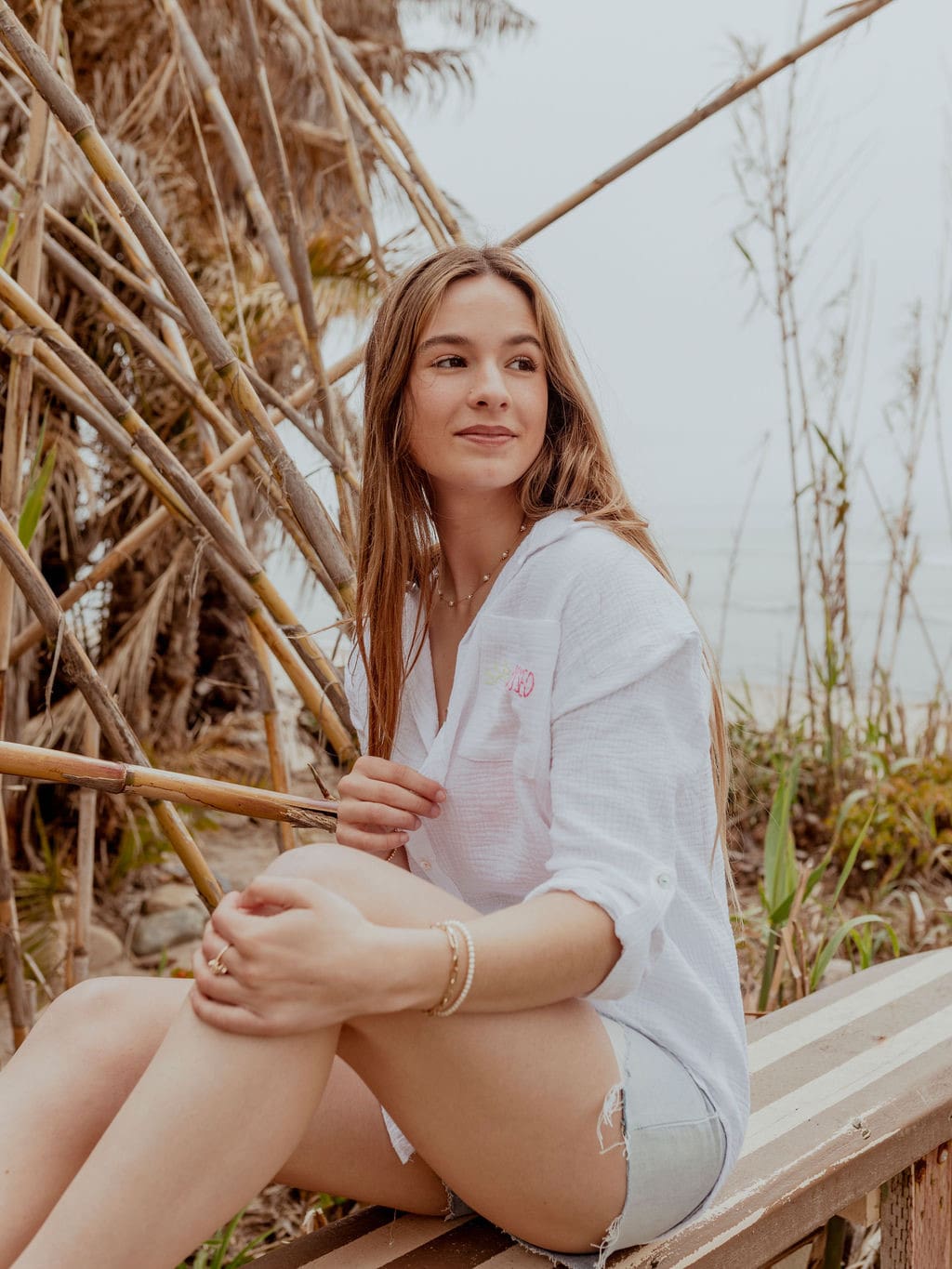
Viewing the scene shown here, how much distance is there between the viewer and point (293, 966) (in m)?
0.94

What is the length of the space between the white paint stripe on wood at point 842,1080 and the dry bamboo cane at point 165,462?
2.42 feet

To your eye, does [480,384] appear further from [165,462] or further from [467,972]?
[467,972]

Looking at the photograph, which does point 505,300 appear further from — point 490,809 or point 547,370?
point 490,809

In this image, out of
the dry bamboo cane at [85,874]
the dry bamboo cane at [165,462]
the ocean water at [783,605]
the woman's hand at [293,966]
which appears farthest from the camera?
the ocean water at [783,605]

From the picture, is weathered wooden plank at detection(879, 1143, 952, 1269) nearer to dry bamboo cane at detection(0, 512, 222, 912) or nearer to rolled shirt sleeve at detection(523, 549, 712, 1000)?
rolled shirt sleeve at detection(523, 549, 712, 1000)

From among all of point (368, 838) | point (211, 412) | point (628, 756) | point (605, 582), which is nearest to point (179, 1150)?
point (368, 838)

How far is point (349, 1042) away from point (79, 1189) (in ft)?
0.82

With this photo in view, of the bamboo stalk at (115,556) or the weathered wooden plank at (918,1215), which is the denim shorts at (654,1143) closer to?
the weathered wooden plank at (918,1215)

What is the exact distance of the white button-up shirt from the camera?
108cm

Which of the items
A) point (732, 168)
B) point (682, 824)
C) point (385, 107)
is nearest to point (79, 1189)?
point (682, 824)

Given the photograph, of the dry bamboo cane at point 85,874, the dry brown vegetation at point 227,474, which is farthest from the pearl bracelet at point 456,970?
the dry bamboo cane at point 85,874

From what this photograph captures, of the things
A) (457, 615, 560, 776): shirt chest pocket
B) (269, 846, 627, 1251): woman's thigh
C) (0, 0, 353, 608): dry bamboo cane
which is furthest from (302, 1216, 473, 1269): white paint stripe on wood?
(0, 0, 353, 608): dry bamboo cane

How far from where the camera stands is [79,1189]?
96 cm

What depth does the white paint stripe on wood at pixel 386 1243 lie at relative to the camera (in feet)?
3.81
